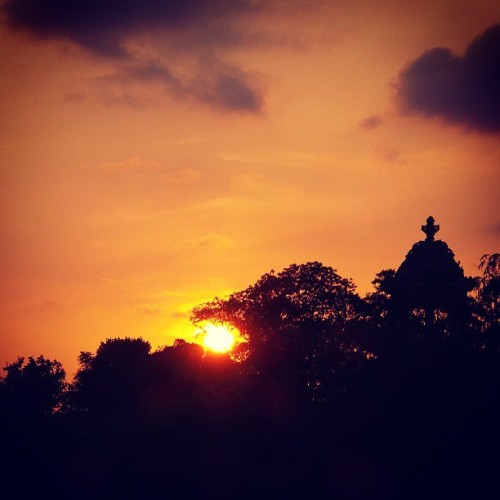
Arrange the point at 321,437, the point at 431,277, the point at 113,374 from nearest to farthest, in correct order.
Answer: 1. the point at 321,437
2. the point at 431,277
3. the point at 113,374

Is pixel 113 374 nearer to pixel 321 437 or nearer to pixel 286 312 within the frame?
pixel 286 312

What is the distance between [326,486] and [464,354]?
938 cm

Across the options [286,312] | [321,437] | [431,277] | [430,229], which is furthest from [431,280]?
[321,437]

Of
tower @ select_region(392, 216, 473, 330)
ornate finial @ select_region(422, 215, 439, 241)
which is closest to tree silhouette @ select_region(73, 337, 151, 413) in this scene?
tower @ select_region(392, 216, 473, 330)

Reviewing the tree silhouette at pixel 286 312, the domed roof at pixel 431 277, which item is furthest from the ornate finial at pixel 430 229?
the tree silhouette at pixel 286 312

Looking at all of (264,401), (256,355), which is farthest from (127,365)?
(264,401)

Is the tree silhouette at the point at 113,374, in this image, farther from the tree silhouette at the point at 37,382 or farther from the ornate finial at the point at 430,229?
the ornate finial at the point at 430,229

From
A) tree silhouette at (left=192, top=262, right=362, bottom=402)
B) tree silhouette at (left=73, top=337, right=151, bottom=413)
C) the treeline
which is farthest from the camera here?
tree silhouette at (left=73, top=337, right=151, bottom=413)

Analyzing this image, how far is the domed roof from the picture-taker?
63.2 m

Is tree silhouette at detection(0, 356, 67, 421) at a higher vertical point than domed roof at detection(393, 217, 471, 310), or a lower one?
→ lower

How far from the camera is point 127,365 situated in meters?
79.6

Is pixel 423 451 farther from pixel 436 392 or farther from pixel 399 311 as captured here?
pixel 399 311

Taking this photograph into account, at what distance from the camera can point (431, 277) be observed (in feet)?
208

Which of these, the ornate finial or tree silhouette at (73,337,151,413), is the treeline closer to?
the ornate finial
